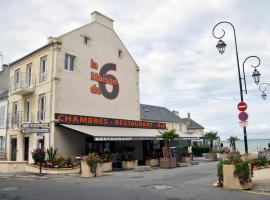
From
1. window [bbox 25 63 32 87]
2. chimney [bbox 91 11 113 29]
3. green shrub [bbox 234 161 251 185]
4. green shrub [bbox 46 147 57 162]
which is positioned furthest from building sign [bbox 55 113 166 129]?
green shrub [bbox 234 161 251 185]

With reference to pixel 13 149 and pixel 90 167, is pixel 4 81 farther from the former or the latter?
pixel 90 167

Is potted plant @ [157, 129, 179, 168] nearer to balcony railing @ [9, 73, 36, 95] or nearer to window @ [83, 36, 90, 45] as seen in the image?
window @ [83, 36, 90, 45]

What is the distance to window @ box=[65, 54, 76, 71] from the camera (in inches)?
903

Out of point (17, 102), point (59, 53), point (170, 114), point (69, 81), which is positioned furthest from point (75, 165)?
point (170, 114)

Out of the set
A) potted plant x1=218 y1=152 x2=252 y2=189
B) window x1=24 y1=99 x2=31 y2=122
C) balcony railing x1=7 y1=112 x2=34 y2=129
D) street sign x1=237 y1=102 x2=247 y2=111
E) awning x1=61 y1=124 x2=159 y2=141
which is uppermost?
window x1=24 y1=99 x2=31 y2=122

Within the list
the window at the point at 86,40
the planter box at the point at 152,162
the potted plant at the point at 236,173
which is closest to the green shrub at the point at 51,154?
the planter box at the point at 152,162

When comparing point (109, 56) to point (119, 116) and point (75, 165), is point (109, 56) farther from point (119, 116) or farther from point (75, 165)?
point (75, 165)

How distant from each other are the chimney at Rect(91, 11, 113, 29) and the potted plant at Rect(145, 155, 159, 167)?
477 inches

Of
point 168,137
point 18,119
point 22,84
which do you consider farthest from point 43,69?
point 168,137

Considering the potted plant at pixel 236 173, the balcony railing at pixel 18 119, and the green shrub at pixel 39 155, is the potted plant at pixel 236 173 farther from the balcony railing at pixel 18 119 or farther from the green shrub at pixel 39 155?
the balcony railing at pixel 18 119

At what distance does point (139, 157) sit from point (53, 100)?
34.1ft

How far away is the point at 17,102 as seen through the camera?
25672 millimetres

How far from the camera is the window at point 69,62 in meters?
22.9

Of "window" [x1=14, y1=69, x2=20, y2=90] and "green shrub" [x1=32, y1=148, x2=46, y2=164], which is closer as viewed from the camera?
"green shrub" [x1=32, y1=148, x2=46, y2=164]
